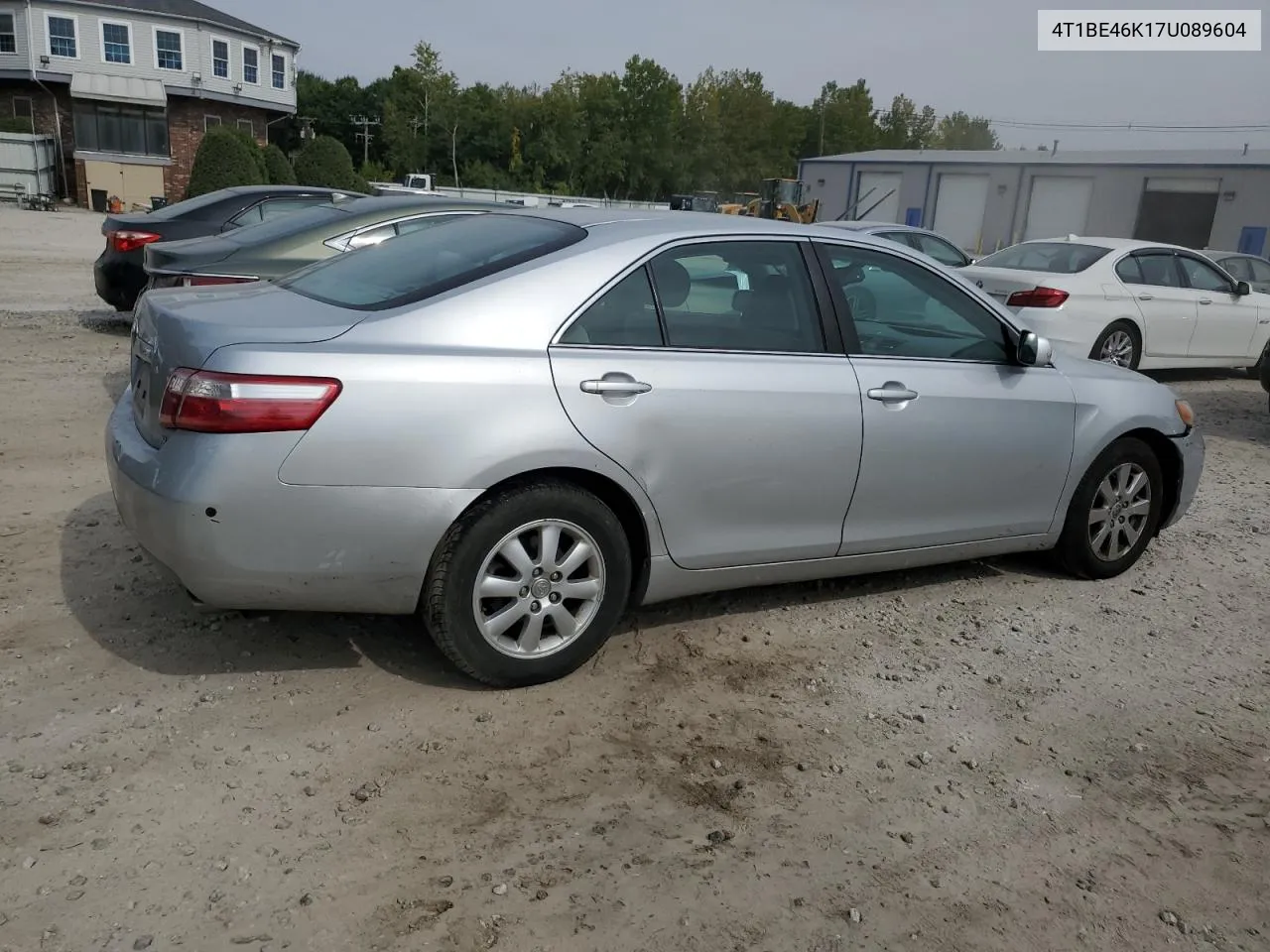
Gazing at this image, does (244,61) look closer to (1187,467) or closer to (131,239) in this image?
(131,239)

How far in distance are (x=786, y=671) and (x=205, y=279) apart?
485cm

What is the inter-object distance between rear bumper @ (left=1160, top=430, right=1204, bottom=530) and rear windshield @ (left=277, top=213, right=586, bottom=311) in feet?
10.8

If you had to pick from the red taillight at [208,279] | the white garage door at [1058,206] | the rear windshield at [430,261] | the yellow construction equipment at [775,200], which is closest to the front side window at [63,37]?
the yellow construction equipment at [775,200]

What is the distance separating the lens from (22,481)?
5.60 m

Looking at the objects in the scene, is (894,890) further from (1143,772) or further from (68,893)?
(68,893)

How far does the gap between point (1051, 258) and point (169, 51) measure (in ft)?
162

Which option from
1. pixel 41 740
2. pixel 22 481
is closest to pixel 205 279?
pixel 22 481

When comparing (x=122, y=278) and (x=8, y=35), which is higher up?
(x=8, y=35)

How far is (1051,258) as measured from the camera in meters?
11.3

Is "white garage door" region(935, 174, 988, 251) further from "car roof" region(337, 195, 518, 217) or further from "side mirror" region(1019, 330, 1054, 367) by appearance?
"side mirror" region(1019, 330, 1054, 367)

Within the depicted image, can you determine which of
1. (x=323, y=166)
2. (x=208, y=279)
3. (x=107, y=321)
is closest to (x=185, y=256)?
(x=208, y=279)

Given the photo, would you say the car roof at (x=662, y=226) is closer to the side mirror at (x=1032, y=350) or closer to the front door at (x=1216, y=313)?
the side mirror at (x=1032, y=350)

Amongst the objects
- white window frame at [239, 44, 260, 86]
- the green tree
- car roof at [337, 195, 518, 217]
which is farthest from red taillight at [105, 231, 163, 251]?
the green tree

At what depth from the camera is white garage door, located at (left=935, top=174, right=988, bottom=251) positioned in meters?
40.3
